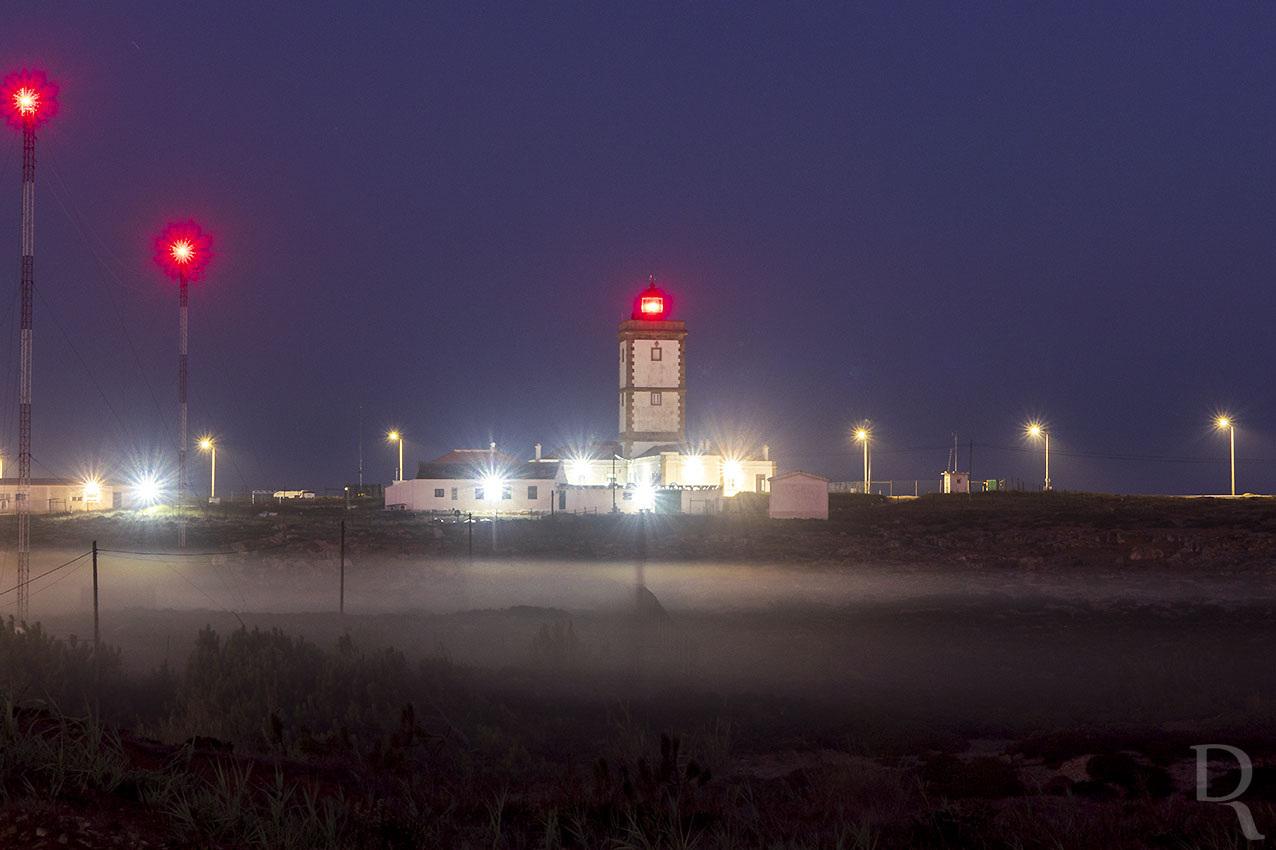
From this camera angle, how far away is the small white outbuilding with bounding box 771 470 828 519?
55.6 m

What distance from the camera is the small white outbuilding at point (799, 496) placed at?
182 ft

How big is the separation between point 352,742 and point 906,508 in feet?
159

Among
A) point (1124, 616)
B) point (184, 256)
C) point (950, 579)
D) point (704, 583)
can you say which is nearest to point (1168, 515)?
point (950, 579)

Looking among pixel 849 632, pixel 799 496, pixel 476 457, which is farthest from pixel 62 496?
pixel 849 632

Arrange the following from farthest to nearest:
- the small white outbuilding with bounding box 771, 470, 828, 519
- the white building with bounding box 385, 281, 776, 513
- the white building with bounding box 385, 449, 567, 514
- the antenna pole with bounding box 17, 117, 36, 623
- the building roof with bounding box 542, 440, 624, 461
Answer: the building roof with bounding box 542, 440, 624, 461
the white building with bounding box 385, 449, 567, 514
the white building with bounding box 385, 281, 776, 513
the small white outbuilding with bounding box 771, 470, 828, 519
the antenna pole with bounding box 17, 117, 36, 623

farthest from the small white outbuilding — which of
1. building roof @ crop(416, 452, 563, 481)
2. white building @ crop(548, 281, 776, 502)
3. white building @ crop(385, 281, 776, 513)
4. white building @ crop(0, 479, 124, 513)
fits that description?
white building @ crop(0, 479, 124, 513)

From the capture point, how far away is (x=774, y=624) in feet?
99.4

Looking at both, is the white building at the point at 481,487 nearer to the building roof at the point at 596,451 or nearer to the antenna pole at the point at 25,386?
the building roof at the point at 596,451

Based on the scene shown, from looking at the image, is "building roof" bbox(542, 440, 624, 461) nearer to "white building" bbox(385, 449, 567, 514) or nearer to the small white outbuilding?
"white building" bbox(385, 449, 567, 514)

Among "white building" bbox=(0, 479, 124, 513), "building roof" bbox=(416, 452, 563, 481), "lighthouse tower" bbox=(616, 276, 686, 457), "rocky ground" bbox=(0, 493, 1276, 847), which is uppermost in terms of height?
"lighthouse tower" bbox=(616, 276, 686, 457)

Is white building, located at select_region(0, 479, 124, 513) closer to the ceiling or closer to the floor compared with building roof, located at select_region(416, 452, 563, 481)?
closer to the floor

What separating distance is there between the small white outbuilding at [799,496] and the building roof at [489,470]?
66.1 ft

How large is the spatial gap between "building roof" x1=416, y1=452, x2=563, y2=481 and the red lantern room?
589 inches

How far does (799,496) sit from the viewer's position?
55781 millimetres
